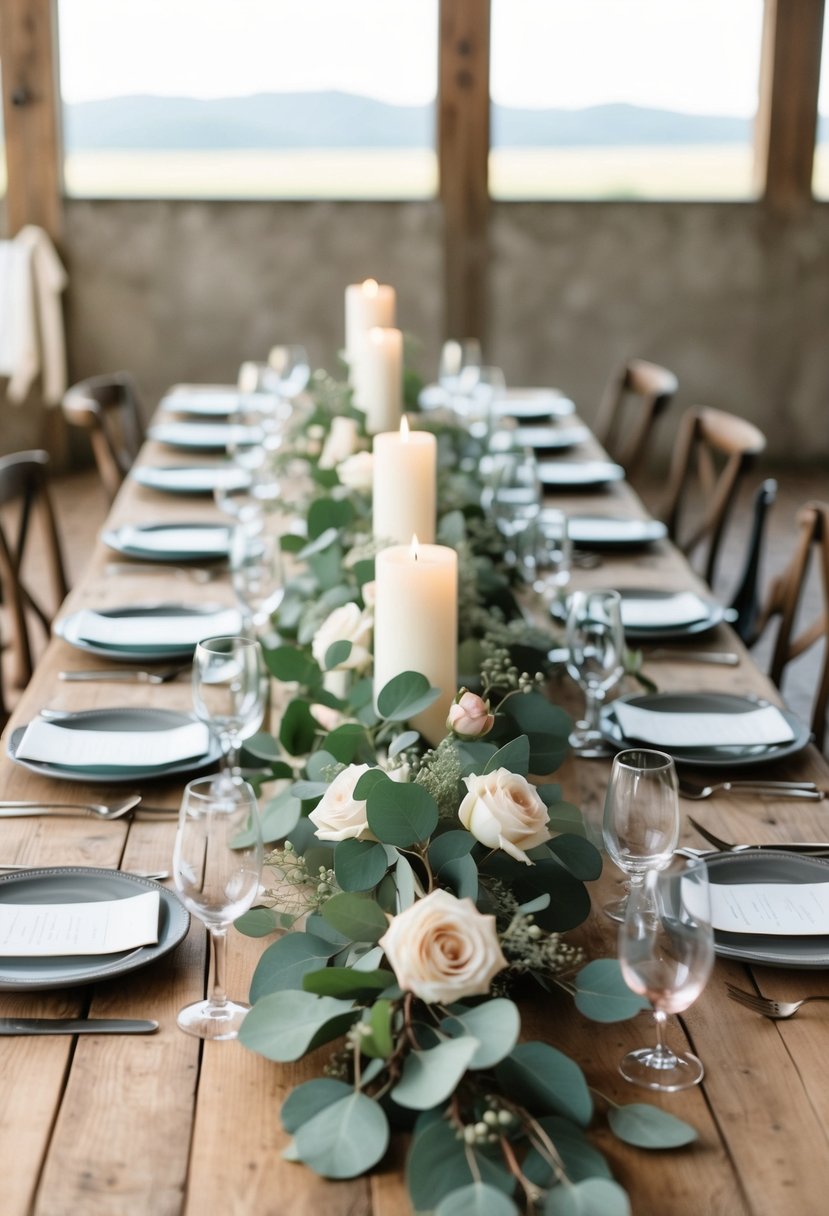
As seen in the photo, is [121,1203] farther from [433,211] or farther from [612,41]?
[612,41]

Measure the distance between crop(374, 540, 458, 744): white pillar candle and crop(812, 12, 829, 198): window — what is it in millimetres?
5211

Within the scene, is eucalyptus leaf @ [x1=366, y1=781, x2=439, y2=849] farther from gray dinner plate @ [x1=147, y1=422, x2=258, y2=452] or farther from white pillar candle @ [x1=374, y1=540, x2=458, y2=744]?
gray dinner plate @ [x1=147, y1=422, x2=258, y2=452]

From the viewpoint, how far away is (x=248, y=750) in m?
1.59

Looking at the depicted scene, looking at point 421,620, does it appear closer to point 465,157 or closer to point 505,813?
point 505,813

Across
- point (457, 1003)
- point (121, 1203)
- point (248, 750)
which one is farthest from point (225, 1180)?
point (248, 750)

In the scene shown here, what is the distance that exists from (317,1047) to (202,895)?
15 centimetres

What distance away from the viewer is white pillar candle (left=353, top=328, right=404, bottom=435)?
246cm

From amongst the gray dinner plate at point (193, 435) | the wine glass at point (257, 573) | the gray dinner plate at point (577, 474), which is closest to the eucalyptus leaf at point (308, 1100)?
the wine glass at point (257, 573)

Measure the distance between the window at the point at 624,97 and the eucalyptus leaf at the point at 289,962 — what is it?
524cm

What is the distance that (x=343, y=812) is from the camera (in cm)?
121

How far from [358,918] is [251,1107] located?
0.53 feet

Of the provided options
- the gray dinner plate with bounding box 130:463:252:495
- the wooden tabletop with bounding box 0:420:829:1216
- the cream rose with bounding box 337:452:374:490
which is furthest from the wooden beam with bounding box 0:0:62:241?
the wooden tabletop with bounding box 0:420:829:1216

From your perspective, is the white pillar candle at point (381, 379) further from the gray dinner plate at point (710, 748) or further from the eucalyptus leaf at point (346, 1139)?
the eucalyptus leaf at point (346, 1139)

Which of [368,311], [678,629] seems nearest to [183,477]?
[368,311]
